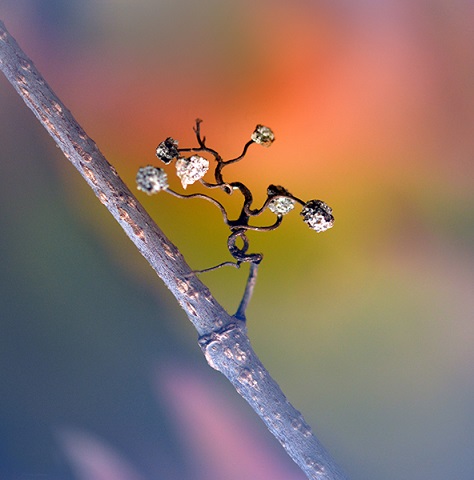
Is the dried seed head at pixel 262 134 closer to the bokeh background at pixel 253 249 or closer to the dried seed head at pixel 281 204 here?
the dried seed head at pixel 281 204

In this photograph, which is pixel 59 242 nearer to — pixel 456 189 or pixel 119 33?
pixel 119 33

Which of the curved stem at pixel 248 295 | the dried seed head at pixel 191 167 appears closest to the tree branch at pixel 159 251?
the curved stem at pixel 248 295

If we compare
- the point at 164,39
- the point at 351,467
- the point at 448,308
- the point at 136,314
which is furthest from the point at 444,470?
the point at 164,39

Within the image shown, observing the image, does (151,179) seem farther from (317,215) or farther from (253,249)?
(253,249)

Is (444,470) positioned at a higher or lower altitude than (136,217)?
lower

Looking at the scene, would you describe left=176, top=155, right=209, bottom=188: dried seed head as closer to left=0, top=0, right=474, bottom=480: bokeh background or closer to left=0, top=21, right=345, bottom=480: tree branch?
left=0, top=21, right=345, bottom=480: tree branch

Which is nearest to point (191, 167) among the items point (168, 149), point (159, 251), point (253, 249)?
point (168, 149)
